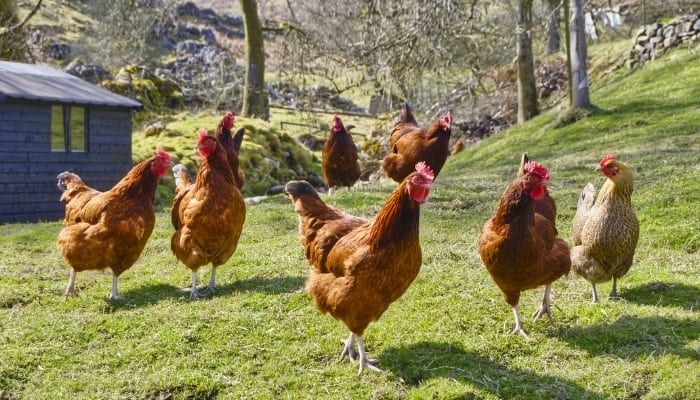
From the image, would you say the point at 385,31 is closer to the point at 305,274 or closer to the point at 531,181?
the point at 305,274

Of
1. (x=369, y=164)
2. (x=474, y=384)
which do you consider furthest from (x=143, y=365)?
(x=369, y=164)

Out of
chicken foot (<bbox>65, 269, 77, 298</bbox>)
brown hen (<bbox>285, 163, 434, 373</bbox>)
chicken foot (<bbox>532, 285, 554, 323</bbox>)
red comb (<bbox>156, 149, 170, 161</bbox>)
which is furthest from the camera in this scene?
red comb (<bbox>156, 149, 170, 161</bbox>)

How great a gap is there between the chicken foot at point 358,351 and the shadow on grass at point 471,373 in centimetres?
12

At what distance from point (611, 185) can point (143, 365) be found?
5.09 metres

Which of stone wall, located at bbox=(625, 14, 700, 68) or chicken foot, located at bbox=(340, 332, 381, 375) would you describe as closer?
chicken foot, located at bbox=(340, 332, 381, 375)

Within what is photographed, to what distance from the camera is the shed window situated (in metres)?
16.7

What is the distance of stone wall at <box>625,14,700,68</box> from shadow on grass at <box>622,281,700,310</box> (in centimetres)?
1911

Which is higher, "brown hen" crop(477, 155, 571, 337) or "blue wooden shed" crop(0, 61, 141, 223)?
"blue wooden shed" crop(0, 61, 141, 223)

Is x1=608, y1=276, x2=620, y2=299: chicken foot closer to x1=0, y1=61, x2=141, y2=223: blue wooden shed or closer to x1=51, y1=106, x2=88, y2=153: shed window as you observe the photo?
x1=0, y1=61, x2=141, y2=223: blue wooden shed

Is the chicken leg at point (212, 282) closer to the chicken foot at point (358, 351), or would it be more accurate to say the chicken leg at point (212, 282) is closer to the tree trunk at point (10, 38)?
the chicken foot at point (358, 351)

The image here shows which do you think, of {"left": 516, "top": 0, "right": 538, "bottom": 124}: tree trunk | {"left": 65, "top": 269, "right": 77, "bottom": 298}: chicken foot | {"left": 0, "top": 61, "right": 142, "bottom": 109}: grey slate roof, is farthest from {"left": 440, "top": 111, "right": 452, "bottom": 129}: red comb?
{"left": 0, "top": 61, "right": 142, "bottom": 109}: grey slate roof

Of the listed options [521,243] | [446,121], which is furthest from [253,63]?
[521,243]

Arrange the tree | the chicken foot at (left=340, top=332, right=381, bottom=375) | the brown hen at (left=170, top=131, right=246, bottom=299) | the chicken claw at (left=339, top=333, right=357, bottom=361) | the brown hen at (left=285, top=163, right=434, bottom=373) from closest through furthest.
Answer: the brown hen at (left=285, top=163, right=434, bottom=373) → the chicken foot at (left=340, top=332, right=381, bottom=375) → the chicken claw at (left=339, top=333, right=357, bottom=361) → the brown hen at (left=170, top=131, right=246, bottom=299) → the tree

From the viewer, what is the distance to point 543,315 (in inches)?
257
